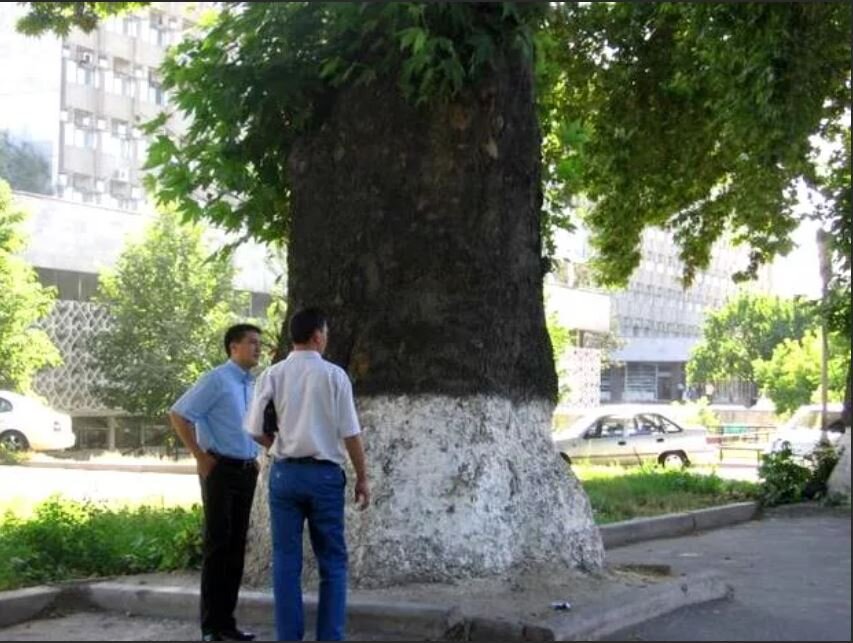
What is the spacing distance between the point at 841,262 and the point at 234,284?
27289mm

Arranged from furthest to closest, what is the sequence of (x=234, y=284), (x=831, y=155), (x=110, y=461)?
(x=234, y=284) → (x=110, y=461) → (x=831, y=155)

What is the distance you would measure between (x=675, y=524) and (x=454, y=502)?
628 cm

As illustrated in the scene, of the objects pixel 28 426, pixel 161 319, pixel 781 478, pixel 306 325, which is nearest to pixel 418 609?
pixel 306 325

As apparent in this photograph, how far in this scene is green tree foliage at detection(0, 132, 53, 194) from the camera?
34.8 m

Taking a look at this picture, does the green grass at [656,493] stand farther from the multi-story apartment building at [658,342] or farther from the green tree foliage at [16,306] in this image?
the multi-story apartment building at [658,342]

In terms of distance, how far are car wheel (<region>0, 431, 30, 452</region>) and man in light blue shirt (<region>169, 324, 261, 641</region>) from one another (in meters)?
22.4

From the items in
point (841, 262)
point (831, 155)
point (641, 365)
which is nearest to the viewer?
point (841, 262)

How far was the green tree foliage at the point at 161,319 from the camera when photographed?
1336 inches

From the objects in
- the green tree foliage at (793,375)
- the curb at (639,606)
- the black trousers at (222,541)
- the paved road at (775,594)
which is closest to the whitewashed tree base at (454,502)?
the curb at (639,606)

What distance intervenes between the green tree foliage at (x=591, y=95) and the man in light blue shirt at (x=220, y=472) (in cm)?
203

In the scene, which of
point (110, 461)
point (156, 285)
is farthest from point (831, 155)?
point (156, 285)

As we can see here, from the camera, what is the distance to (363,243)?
7.91 meters

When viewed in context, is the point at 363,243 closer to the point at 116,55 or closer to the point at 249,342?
the point at 249,342

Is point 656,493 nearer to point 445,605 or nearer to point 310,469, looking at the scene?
point 445,605
